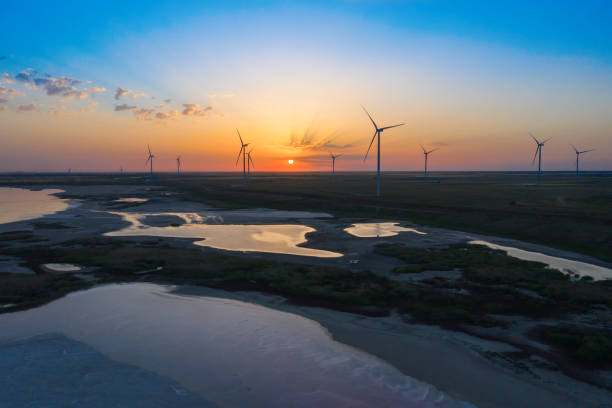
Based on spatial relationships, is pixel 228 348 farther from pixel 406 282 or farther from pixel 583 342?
pixel 583 342

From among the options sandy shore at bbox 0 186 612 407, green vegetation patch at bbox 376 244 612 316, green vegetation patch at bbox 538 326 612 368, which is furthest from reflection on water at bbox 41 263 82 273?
green vegetation patch at bbox 538 326 612 368

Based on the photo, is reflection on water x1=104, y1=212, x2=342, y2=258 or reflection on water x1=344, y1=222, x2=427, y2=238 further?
reflection on water x1=344, y1=222, x2=427, y2=238

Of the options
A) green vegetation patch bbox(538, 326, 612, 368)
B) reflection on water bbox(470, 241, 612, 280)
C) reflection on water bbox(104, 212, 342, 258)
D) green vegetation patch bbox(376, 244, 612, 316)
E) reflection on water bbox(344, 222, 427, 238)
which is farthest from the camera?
reflection on water bbox(344, 222, 427, 238)

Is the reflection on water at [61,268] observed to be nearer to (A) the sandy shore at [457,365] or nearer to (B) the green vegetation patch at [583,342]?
(A) the sandy shore at [457,365]

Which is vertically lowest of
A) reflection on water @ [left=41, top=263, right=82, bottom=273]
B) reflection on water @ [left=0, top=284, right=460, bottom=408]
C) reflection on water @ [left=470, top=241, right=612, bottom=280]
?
reflection on water @ [left=0, top=284, right=460, bottom=408]

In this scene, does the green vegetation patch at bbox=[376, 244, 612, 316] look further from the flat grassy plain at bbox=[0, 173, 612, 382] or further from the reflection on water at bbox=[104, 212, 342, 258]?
the reflection on water at bbox=[104, 212, 342, 258]

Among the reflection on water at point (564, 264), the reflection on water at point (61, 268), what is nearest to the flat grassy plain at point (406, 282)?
the reflection on water at point (61, 268)

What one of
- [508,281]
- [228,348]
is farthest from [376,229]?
[228,348]

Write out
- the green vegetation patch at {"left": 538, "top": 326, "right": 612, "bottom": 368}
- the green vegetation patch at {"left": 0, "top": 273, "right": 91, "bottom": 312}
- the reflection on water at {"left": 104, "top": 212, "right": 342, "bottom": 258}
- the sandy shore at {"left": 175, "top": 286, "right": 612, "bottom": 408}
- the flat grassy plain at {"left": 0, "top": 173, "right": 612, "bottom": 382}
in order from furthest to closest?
the reflection on water at {"left": 104, "top": 212, "right": 342, "bottom": 258} < the green vegetation patch at {"left": 0, "top": 273, "right": 91, "bottom": 312} < the flat grassy plain at {"left": 0, "top": 173, "right": 612, "bottom": 382} < the green vegetation patch at {"left": 538, "top": 326, "right": 612, "bottom": 368} < the sandy shore at {"left": 175, "top": 286, "right": 612, "bottom": 408}
